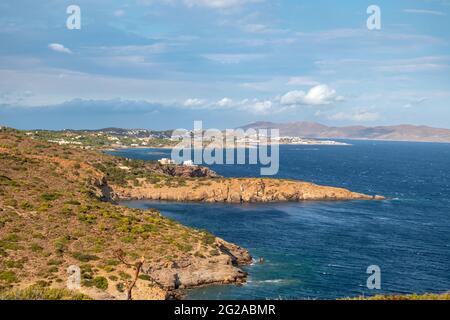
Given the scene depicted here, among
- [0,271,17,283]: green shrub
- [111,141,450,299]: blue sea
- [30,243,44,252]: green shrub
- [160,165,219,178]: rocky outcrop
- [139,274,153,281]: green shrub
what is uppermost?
[160,165,219,178]: rocky outcrop

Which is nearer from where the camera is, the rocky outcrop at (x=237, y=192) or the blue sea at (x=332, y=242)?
the blue sea at (x=332, y=242)

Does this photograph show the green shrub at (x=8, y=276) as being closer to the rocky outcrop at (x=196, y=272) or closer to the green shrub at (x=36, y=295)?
the rocky outcrop at (x=196, y=272)

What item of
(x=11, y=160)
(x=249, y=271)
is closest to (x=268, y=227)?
(x=249, y=271)

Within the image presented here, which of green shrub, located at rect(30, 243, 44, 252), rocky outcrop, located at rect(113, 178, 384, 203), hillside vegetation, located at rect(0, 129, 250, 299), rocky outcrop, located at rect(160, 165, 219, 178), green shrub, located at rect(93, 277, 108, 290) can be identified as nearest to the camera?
green shrub, located at rect(93, 277, 108, 290)

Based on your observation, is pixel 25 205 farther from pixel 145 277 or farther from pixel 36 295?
pixel 36 295

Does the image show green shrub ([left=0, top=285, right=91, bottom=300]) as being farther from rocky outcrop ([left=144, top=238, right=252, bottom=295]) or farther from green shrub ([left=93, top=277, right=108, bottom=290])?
rocky outcrop ([left=144, top=238, right=252, bottom=295])

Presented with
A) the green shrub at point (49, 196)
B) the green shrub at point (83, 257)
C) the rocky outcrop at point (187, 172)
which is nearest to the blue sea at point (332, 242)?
the green shrub at point (83, 257)

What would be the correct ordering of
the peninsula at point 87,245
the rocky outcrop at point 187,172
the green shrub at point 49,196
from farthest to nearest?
1. the rocky outcrop at point 187,172
2. the green shrub at point 49,196
3. the peninsula at point 87,245

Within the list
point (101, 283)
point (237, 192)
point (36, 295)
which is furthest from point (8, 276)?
point (237, 192)

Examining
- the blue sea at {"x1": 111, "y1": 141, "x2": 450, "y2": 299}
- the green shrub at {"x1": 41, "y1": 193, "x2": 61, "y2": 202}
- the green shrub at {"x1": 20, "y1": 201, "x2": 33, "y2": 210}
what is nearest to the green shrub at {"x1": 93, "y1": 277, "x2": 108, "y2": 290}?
the blue sea at {"x1": 111, "y1": 141, "x2": 450, "y2": 299}

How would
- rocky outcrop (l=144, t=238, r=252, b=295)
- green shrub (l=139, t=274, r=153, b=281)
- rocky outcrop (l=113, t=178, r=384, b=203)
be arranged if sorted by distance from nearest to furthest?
green shrub (l=139, t=274, r=153, b=281) < rocky outcrop (l=144, t=238, r=252, b=295) < rocky outcrop (l=113, t=178, r=384, b=203)
